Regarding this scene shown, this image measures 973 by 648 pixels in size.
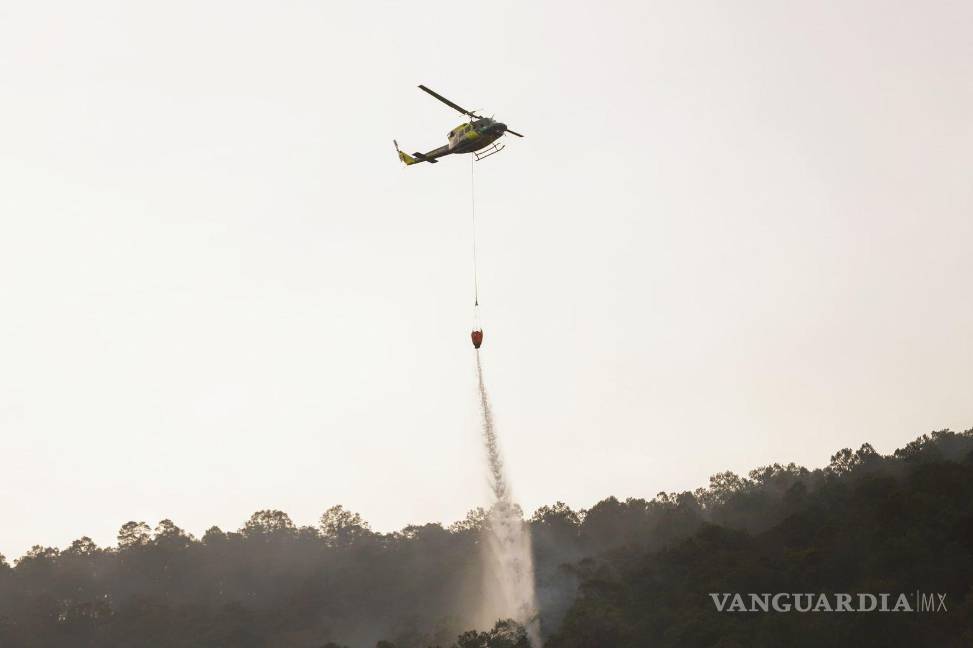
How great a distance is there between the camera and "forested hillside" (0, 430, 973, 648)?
79.4 meters

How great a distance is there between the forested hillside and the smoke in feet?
7.32

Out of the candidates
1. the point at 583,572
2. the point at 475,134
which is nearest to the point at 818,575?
the point at 583,572

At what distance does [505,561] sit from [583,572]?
1476 cm

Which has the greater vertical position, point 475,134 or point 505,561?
point 475,134

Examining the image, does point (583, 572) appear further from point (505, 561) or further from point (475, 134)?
point (475, 134)

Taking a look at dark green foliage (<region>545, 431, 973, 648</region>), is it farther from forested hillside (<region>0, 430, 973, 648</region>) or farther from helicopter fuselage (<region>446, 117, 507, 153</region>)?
helicopter fuselage (<region>446, 117, 507, 153</region>)

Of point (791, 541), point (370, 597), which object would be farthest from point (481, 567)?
point (791, 541)

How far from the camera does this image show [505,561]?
12700 cm

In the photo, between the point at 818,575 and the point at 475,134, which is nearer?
the point at 475,134

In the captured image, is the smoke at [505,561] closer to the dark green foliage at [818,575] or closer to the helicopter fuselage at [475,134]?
the dark green foliage at [818,575]

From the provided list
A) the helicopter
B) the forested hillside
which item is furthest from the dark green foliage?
the helicopter

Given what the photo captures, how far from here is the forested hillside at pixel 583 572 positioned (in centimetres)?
7942

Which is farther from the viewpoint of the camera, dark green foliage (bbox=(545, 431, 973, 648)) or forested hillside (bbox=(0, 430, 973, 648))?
forested hillside (bbox=(0, 430, 973, 648))

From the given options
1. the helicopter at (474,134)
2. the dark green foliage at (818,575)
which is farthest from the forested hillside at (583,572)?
the helicopter at (474,134)
